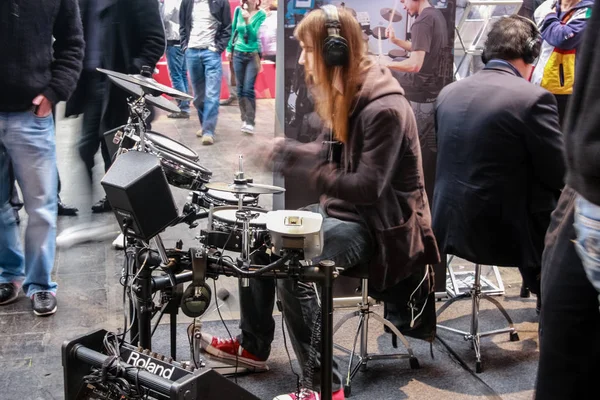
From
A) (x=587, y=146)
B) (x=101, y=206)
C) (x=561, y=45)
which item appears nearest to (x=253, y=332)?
(x=101, y=206)

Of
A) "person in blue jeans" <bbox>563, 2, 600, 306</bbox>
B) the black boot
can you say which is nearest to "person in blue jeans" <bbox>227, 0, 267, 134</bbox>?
the black boot

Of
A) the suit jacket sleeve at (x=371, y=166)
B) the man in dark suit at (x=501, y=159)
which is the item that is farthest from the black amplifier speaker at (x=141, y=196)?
the man in dark suit at (x=501, y=159)

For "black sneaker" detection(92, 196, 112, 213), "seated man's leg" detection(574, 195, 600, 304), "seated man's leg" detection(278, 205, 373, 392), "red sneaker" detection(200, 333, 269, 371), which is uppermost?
"seated man's leg" detection(574, 195, 600, 304)

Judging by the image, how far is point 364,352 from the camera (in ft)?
11.3

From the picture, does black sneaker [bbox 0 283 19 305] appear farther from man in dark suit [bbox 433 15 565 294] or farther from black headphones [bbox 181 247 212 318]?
man in dark suit [bbox 433 15 565 294]

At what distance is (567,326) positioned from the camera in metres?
1.80

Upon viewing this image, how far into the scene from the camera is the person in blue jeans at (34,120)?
370 cm

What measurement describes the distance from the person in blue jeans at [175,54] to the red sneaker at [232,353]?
4.69 ft

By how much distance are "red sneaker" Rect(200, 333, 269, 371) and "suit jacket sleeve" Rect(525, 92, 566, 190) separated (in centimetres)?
150

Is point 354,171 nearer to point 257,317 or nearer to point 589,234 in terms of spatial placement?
point 257,317

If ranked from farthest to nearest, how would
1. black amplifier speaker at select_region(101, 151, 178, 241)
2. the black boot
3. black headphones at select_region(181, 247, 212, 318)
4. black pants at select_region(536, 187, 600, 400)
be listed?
the black boot
black headphones at select_region(181, 247, 212, 318)
black amplifier speaker at select_region(101, 151, 178, 241)
black pants at select_region(536, 187, 600, 400)

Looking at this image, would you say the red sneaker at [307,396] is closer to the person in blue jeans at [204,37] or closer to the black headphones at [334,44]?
the black headphones at [334,44]

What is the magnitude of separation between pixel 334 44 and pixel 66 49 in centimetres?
169

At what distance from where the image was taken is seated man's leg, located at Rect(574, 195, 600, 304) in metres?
1.39
